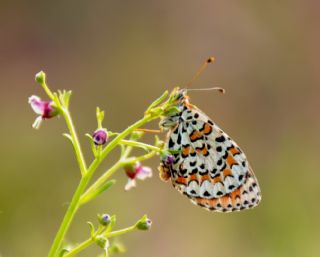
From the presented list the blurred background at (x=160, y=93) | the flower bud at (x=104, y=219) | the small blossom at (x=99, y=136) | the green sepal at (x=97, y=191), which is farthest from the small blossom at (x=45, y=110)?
the blurred background at (x=160, y=93)

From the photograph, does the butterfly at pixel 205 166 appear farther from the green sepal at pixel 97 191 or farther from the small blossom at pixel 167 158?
the green sepal at pixel 97 191

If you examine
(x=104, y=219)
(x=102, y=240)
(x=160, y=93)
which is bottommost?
(x=102, y=240)

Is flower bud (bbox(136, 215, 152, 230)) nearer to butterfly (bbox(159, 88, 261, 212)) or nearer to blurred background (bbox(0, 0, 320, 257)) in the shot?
butterfly (bbox(159, 88, 261, 212))


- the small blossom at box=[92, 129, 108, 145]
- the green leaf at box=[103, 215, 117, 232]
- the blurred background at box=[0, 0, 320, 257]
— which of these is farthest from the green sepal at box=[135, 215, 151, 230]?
the blurred background at box=[0, 0, 320, 257]

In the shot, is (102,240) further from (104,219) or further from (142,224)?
(142,224)

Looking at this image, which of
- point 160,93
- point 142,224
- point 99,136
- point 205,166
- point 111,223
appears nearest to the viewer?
point 99,136

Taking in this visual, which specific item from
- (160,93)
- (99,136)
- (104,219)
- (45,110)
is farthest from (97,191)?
(160,93)
